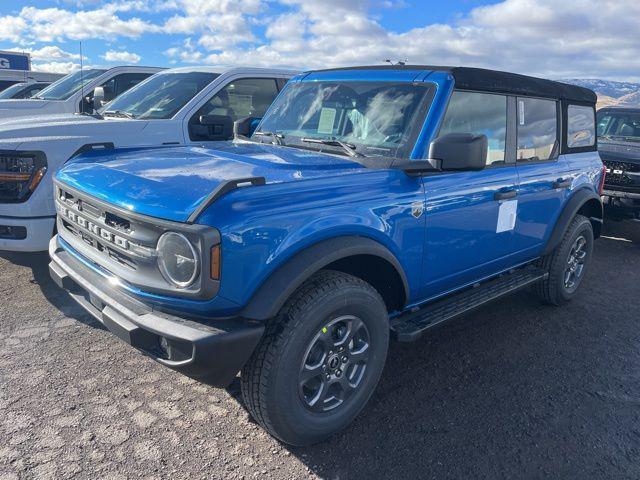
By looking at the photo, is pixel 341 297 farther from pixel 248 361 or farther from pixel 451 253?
pixel 451 253

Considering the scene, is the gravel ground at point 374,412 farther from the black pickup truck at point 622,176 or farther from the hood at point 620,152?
the hood at point 620,152

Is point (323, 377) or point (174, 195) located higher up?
point (174, 195)

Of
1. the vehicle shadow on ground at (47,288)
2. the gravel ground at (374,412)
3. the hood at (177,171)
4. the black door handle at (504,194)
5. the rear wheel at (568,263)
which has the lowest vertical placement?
the gravel ground at (374,412)

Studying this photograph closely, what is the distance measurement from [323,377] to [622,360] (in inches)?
99.2

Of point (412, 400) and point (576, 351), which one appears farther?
point (576, 351)

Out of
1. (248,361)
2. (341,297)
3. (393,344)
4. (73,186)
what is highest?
(73,186)

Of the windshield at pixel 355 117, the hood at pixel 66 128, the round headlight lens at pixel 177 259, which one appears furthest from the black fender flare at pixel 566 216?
the hood at pixel 66 128

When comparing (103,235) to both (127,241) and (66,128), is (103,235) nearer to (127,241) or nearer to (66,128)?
(127,241)

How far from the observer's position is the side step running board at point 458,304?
3.12 metres

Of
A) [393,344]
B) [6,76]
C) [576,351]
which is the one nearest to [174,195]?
[393,344]

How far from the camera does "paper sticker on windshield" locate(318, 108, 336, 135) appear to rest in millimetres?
3544

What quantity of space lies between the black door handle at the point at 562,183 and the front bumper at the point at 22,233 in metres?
4.18

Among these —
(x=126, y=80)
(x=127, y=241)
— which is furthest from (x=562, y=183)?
(x=126, y=80)

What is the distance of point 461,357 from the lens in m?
3.79
